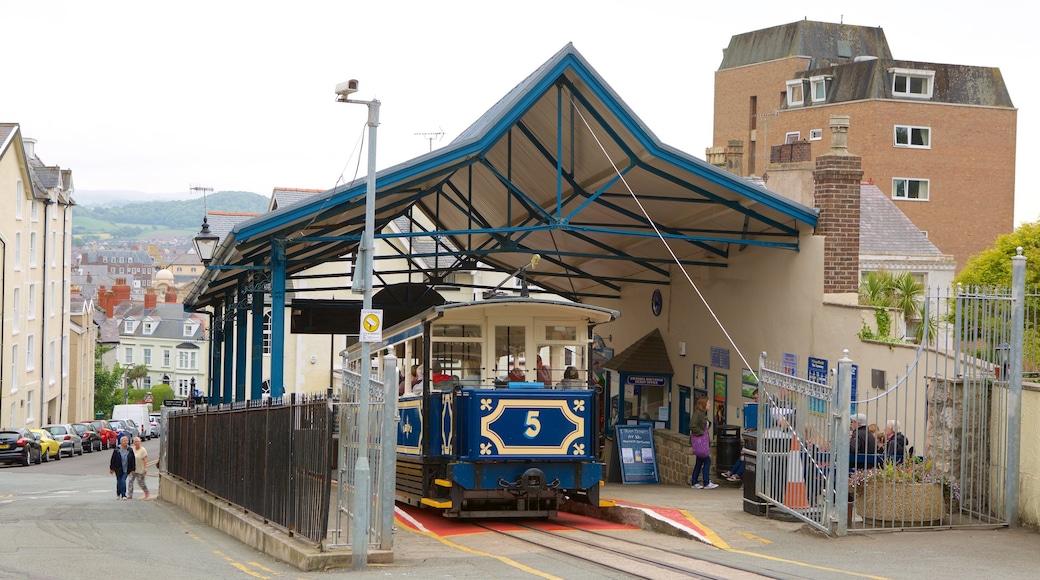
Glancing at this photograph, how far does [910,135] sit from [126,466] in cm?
4555

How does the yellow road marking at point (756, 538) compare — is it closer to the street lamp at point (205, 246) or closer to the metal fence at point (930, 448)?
the metal fence at point (930, 448)

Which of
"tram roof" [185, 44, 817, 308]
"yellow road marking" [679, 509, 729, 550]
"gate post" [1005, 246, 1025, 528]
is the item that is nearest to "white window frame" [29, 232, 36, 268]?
"tram roof" [185, 44, 817, 308]

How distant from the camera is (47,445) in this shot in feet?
147

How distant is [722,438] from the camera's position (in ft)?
73.5

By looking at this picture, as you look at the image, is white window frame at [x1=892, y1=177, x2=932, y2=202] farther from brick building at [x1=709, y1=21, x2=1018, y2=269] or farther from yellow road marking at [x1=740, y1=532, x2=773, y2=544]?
yellow road marking at [x1=740, y1=532, x2=773, y2=544]

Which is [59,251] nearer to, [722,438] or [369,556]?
[722,438]

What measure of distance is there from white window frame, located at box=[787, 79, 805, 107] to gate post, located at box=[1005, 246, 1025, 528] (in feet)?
177

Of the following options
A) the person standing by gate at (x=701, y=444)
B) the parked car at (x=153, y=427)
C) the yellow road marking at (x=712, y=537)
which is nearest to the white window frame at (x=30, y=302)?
the parked car at (x=153, y=427)

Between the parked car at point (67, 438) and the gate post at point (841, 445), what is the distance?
1563 inches

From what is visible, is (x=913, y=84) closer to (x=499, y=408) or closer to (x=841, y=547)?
(x=499, y=408)

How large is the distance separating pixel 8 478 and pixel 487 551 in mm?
24255

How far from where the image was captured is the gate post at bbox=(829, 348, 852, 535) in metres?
13.2

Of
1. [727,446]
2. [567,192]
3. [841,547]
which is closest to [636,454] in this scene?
[727,446]

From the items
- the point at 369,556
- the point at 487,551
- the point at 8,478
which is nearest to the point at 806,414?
the point at 487,551
